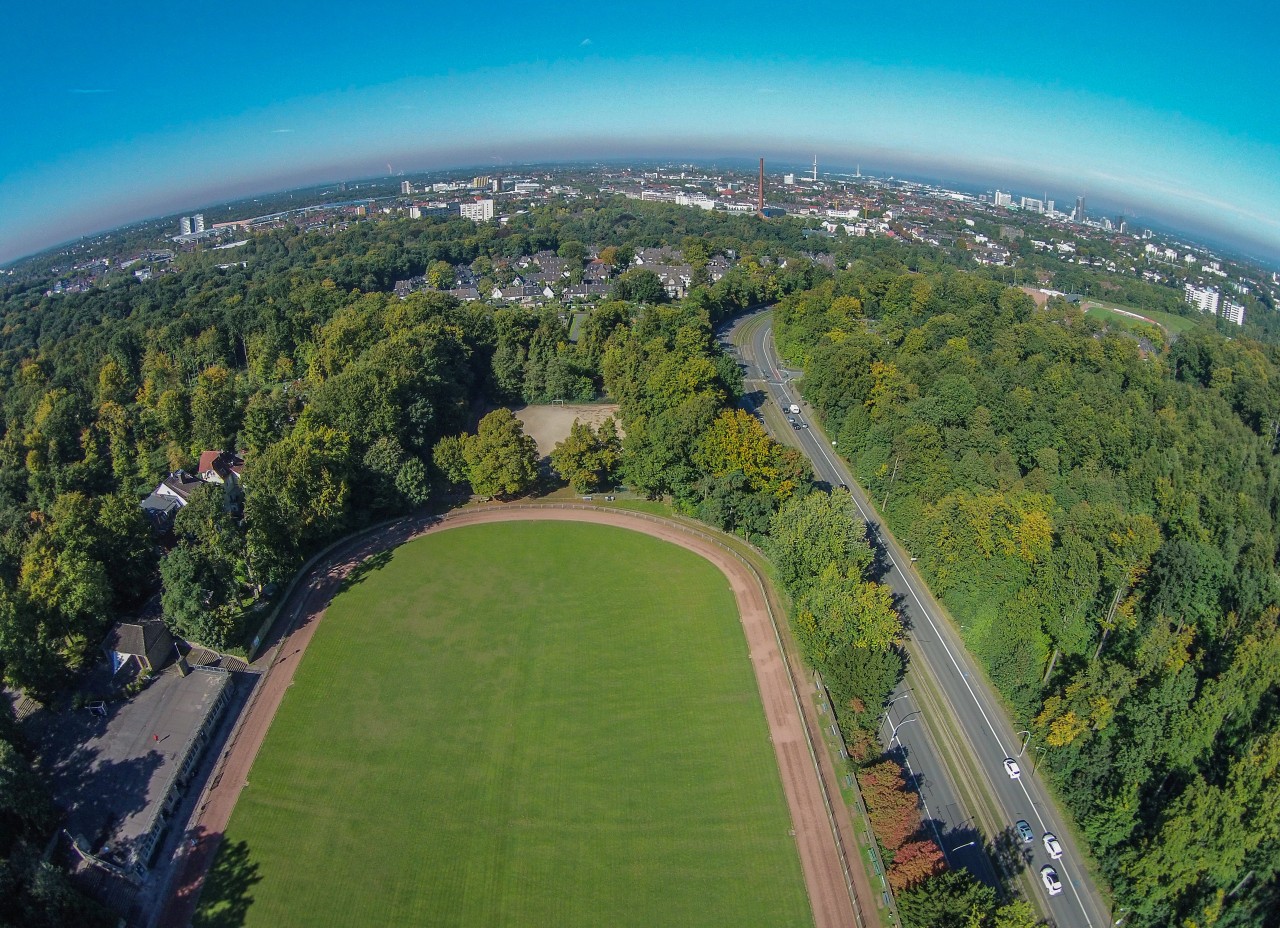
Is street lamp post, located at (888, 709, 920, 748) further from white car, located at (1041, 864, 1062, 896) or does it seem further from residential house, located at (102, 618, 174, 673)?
residential house, located at (102, 618, 174, 673)

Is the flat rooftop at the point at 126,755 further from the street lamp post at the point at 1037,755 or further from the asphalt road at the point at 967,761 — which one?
the street lamp post at the point at 1037,755

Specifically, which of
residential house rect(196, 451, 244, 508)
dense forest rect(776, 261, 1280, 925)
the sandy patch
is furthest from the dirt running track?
residential house rect(196, 451, 244, 508)

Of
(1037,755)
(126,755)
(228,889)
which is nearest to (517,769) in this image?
(228,889)

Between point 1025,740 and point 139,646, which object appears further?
point 139,646

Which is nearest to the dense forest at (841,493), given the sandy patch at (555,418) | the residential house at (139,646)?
the residential house at (139,646)

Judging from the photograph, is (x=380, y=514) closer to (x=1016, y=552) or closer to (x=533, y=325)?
(x=533, y=325)

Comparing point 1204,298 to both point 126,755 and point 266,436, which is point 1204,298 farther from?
point 126,755
